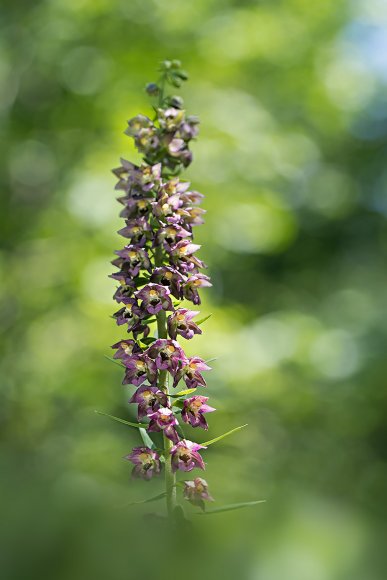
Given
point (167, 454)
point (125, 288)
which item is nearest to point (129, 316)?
point (125, 288)

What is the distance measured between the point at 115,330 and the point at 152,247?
15.9 feet

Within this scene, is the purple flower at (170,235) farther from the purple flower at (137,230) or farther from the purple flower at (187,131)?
the purple flower at (187,131)

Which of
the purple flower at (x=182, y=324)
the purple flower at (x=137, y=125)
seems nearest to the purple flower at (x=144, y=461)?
the purple flower at (x=182, y=324)

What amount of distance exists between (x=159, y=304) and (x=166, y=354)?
0.10m

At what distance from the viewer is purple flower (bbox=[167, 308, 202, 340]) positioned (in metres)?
1.51

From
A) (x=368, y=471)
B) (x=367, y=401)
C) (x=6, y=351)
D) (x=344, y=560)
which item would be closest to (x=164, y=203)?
(x=344, y=560)

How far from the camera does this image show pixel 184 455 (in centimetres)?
→ 147

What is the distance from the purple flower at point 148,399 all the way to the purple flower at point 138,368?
0.06ft

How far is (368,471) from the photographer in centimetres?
1082

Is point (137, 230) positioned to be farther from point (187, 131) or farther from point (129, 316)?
point (187, 131)

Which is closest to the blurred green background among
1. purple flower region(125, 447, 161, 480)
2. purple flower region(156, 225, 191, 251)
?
purple flower region(125, 447, 161, 480)

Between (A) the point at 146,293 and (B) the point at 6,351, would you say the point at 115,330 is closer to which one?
(B) the point at 6,351

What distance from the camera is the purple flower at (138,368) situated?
57.5 inches

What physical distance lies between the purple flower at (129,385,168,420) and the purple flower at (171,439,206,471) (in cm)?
9
